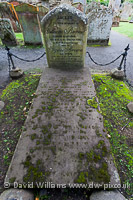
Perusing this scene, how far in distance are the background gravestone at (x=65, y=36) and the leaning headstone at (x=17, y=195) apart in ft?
10.6

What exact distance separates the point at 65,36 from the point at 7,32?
5.46 meters

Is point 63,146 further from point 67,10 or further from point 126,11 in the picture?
point 126,11

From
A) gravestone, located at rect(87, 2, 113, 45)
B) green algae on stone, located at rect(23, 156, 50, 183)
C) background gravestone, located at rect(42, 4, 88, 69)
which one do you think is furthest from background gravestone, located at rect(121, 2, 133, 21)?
green algae on stone, located at rect(23, 156, 50, 183)

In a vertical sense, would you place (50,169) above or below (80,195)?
above

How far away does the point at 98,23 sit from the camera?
6.49 metres

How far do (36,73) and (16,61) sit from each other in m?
1.81

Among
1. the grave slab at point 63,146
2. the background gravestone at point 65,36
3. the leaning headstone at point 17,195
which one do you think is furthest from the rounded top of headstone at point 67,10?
the leaning headstone at point 17,195

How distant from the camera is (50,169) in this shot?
→ 5.45ft

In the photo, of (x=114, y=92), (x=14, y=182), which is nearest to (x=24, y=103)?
(x=14, y=182)

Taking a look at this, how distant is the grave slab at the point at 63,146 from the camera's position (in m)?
1.61

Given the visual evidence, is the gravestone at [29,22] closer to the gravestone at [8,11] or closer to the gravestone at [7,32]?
the gravestone at [7,32]

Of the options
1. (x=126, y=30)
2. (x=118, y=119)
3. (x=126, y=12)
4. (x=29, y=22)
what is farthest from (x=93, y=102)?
(x=126, y=12)

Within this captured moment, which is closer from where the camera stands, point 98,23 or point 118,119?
point 118,119

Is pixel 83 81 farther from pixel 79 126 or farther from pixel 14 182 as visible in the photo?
pixel 14 182
